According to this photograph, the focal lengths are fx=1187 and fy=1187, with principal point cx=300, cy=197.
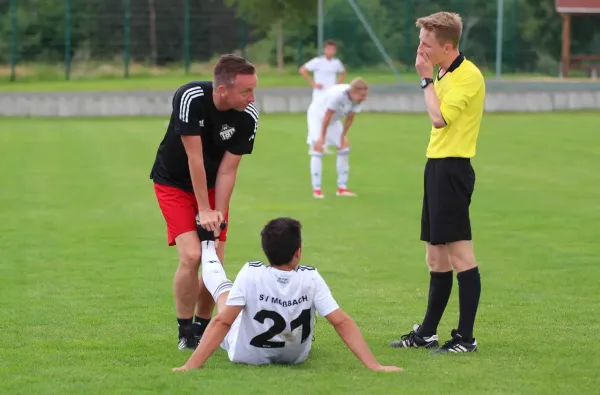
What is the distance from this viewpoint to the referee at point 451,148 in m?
7.28

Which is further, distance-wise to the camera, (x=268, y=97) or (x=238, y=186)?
(x=268, y=97)

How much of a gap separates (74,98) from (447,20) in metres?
30.3

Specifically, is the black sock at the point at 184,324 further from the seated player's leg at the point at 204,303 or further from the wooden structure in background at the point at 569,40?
the wooden structure in background at the point at 569,40

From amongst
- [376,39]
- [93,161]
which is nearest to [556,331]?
[93,161]

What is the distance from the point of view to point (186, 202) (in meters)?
7.61

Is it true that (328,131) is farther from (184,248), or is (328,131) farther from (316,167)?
→ (184,248)

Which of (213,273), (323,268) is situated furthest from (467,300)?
(323,268)

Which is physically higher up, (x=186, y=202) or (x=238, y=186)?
(x=186, y=202)

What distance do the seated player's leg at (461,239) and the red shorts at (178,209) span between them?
A: 1.55 meters

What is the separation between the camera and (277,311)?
6.85 m

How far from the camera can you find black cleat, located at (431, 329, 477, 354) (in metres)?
7.45

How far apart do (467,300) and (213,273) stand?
5.27 feet

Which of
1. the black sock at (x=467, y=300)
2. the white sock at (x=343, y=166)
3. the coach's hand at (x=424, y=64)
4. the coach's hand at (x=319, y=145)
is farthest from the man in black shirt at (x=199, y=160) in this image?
the white sock at (x=343, y=166)

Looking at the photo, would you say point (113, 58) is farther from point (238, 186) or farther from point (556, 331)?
point (556, 331)
